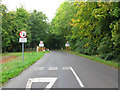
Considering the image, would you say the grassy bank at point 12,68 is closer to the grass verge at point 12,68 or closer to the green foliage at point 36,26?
the grass verge at point 12,68

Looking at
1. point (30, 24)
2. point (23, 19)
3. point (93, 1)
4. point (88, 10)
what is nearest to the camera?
point (93, 1)

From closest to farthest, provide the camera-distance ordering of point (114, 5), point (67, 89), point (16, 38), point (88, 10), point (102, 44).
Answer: point (67, 89), point (114, 5), point (88, 10), point (102, 44), point (16, 38)

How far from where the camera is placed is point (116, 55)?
39.8 feet

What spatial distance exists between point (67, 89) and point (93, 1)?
323 inches

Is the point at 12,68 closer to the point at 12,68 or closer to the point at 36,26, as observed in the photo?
the point at 12,68

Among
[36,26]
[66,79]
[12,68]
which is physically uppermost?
[36,26]

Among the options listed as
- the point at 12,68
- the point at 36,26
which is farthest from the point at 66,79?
the point at 36,26

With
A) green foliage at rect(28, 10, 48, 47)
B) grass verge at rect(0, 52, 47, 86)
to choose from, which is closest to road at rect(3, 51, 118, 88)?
grass verge at rect(0, 52, 47, 86)

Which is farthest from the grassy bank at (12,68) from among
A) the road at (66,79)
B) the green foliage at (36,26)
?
the green foliage at (36,26)

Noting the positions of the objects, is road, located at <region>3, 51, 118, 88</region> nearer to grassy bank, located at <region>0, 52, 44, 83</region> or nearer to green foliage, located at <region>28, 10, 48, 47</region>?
grassy bank, located at <region>0, 52, 44, 83</region>

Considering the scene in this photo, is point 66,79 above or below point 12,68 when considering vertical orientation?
above

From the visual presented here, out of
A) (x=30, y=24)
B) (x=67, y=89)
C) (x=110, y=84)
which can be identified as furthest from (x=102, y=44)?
(x=30, y=24)

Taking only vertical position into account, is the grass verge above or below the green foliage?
below

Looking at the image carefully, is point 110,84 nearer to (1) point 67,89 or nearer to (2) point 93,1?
(1) point 67,89
